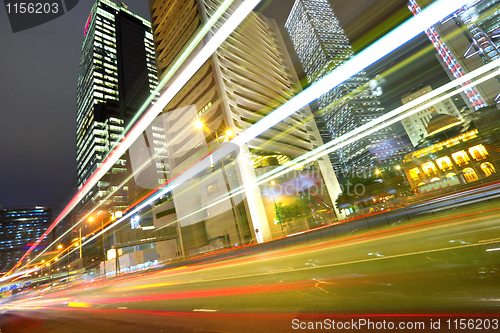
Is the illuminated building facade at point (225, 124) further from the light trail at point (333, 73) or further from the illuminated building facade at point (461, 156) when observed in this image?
the illuminated building facade at point (461, 156)

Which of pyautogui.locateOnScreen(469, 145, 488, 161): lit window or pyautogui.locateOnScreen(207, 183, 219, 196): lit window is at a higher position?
pyautogui.locateOnScreen(207, 183, 219, 196): lit window

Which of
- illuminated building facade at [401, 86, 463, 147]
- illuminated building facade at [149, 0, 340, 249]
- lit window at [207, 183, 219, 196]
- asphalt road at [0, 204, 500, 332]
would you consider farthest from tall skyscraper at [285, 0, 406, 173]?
asphalt road at [0, 204, 500, 332]

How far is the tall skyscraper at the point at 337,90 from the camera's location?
117 meters

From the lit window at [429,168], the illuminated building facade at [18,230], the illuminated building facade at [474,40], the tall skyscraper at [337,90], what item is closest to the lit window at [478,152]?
the lit window at [429,168]

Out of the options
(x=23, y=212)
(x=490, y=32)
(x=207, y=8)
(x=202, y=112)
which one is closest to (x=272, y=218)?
(x=202, y=112)

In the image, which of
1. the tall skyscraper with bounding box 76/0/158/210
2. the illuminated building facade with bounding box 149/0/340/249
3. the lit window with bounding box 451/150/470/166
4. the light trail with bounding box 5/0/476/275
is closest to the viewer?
the light trail with bounding box 5/0/476/275

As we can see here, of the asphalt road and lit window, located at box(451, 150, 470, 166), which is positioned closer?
the asphalt road

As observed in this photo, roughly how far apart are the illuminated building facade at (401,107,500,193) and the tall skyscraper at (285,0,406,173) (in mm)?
62751

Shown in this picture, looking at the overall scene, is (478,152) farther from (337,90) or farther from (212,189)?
(337,90)

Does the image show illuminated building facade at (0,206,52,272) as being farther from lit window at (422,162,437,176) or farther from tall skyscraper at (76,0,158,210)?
lit window at (422,162,437,176)

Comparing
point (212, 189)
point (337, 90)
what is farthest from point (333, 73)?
point (337, 90)

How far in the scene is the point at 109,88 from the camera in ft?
303

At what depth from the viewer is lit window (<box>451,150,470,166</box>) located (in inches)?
1661

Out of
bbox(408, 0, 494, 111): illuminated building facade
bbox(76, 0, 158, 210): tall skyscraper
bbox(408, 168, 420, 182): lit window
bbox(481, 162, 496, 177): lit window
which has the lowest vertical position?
bbox(481, 162, 496, 177): lit window
